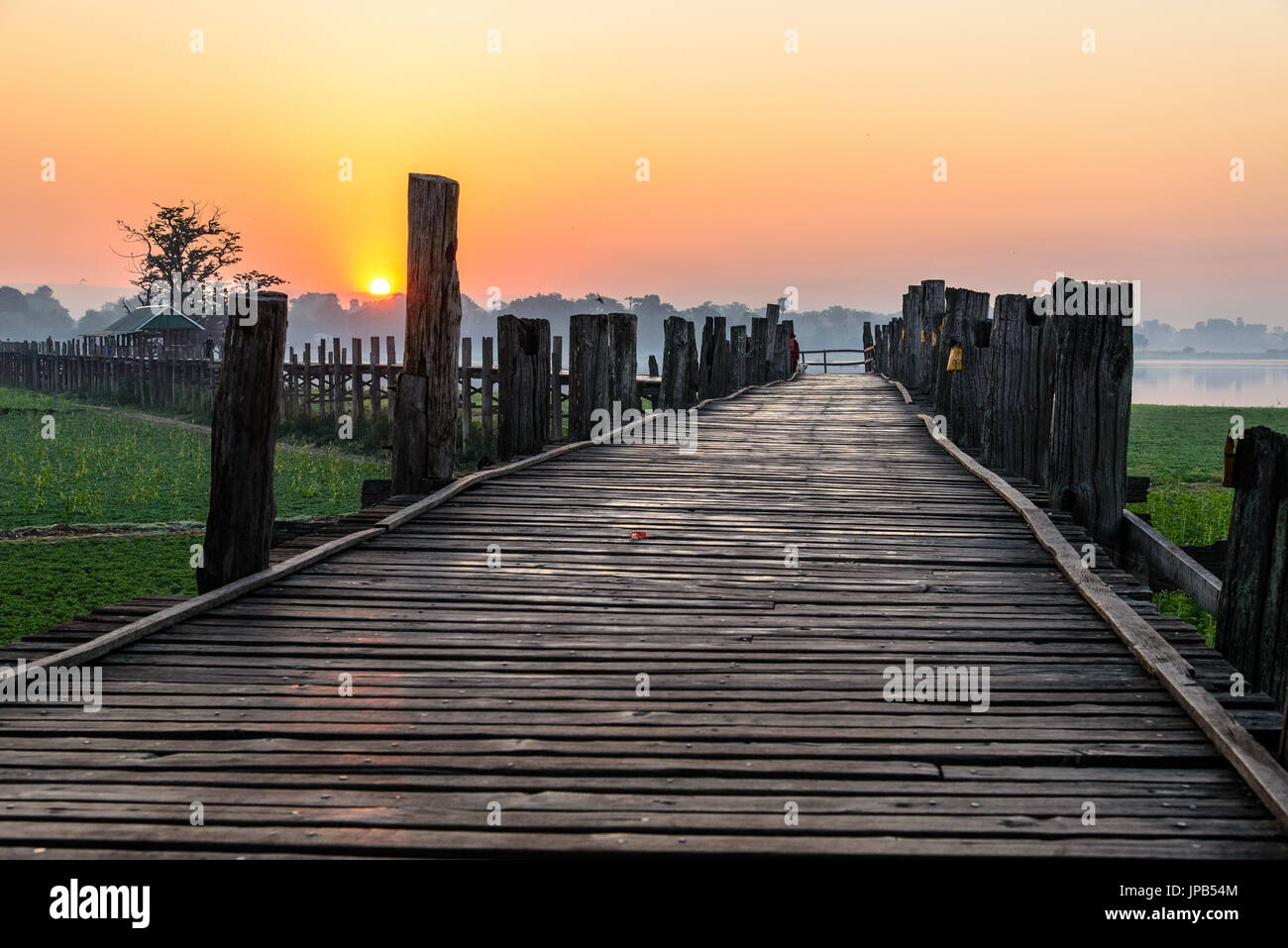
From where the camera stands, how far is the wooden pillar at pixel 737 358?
2070 centimetres

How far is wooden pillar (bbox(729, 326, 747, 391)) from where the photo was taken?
67.9 ft

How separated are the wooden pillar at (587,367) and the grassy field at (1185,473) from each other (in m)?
4.95

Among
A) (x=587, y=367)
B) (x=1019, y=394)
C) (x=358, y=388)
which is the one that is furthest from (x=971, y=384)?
(x=358, y=388)

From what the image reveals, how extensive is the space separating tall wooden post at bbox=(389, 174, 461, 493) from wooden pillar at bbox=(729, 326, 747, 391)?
13197mm

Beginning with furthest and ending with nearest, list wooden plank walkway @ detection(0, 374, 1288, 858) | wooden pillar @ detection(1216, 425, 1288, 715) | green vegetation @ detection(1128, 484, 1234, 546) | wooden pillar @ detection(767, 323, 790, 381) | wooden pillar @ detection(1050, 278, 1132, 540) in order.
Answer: wooden pillar @ detection(767, 323, 790, 381) < green vegetation @ detection(1128, 484, 1234, 546) < wooden pillar @ detection(1050, 278, 1132, 540) < wooden pillar @ detection(1216, 425, 1288, 715) < wooden plank walkway @ detection(0, 374, 1288, 858)

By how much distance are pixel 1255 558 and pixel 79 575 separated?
9.13 metres

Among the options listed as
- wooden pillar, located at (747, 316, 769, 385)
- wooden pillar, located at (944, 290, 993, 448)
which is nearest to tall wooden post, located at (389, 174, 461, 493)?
wooden pillar, located at (944, 290, 993, 448)

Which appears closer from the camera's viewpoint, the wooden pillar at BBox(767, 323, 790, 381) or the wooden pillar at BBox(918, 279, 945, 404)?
the wooden pillar at BBox(918, 279, 945, 404)

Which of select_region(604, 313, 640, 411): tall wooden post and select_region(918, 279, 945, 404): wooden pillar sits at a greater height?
select_region(918, 279, 945, 404): wooden pillar

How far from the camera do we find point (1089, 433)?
673 centimetres

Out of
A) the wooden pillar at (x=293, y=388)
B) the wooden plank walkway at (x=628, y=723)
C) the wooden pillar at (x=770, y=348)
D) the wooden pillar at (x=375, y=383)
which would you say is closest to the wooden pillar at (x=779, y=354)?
the wooden pillar at (x=770, y=348)

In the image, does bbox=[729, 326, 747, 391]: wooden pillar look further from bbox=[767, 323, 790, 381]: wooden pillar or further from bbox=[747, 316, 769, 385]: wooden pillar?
bbox=[767, 323, 790, 381]: wooden pillar

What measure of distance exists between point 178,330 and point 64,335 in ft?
548
